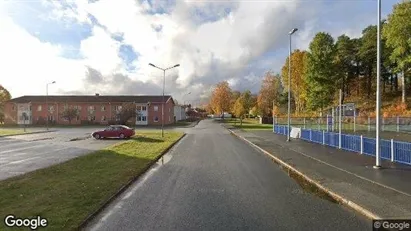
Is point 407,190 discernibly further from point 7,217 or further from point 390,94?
point 390,94

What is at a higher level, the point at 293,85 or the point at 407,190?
the point at 293,85

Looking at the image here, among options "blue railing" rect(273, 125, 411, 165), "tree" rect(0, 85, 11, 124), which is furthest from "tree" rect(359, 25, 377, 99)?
"tree" rect(0, 85, 11, 124)

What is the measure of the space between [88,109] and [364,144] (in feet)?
243

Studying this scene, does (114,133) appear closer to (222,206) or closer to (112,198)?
(112,198)

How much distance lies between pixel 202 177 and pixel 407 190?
21.7 ft

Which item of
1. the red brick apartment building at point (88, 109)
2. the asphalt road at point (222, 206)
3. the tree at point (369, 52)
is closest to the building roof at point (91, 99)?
the red brick apartment building at point (88, 109)

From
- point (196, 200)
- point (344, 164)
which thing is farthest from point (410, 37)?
point (196, 200)

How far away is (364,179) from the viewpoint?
40.4ft

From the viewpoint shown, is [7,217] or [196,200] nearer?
[7,217]

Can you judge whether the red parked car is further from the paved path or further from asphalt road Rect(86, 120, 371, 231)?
asphalt road Rect(86, 120, 371, 231)

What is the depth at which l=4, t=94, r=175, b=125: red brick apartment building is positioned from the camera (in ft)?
272

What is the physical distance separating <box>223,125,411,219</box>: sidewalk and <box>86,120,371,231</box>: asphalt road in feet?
2.25

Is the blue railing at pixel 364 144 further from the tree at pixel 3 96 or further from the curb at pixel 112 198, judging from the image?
the tree at pixel 3 96

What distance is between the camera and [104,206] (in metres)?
8.90
